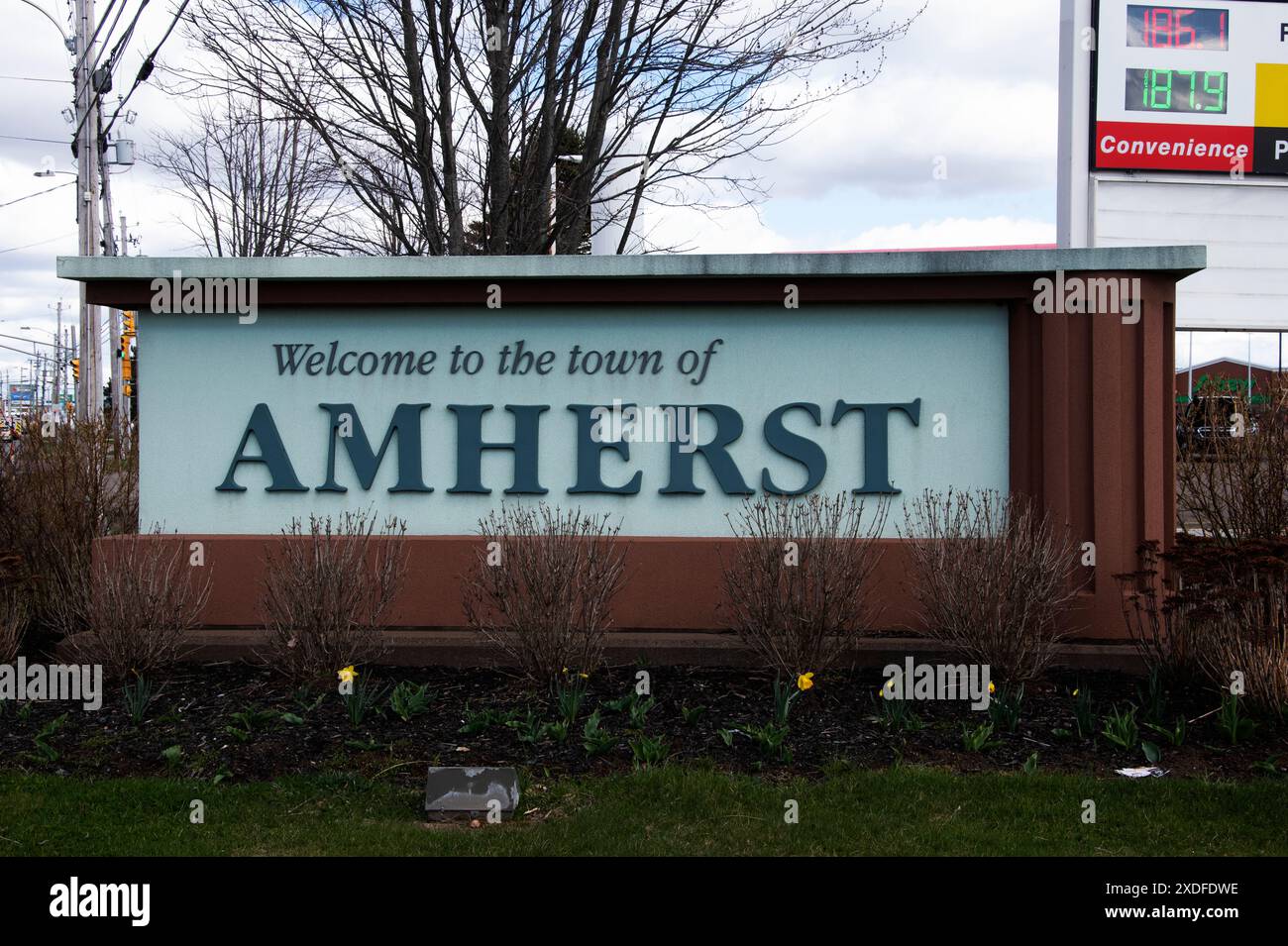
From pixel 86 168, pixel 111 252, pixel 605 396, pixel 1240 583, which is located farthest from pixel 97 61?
pixel 1240 583

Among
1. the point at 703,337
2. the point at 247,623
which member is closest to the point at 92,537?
the point at 247,623

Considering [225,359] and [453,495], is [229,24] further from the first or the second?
[453,495]

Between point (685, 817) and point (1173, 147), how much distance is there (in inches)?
716

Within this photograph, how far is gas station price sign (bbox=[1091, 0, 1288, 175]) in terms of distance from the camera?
64.0 feet

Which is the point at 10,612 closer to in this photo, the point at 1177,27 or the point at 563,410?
the point at 563,410

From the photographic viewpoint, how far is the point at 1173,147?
20.2 m

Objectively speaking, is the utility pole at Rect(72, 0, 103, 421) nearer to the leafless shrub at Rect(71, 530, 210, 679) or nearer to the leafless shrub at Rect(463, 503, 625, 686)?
the leafless shrub at Rect(71, 530, 210, 679)

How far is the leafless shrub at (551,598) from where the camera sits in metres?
7.71

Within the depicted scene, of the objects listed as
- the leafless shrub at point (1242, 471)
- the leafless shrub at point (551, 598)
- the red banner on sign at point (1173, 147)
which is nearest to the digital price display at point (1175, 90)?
the red banner on sign at point (1173, 147)

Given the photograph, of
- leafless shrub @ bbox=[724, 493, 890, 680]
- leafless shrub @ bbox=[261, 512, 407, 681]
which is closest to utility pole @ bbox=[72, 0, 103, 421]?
leafless shrub @ bbox=[261, 512, 407, 681]

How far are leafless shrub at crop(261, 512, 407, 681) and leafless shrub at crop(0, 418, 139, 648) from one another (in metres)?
2.31

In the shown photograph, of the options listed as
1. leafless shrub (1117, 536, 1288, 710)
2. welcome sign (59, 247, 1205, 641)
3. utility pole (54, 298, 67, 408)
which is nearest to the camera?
leafless shrub (1117, 536, 1288, 710)

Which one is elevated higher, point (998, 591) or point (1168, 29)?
point (1168, 29)

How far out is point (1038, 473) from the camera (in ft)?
29.3
